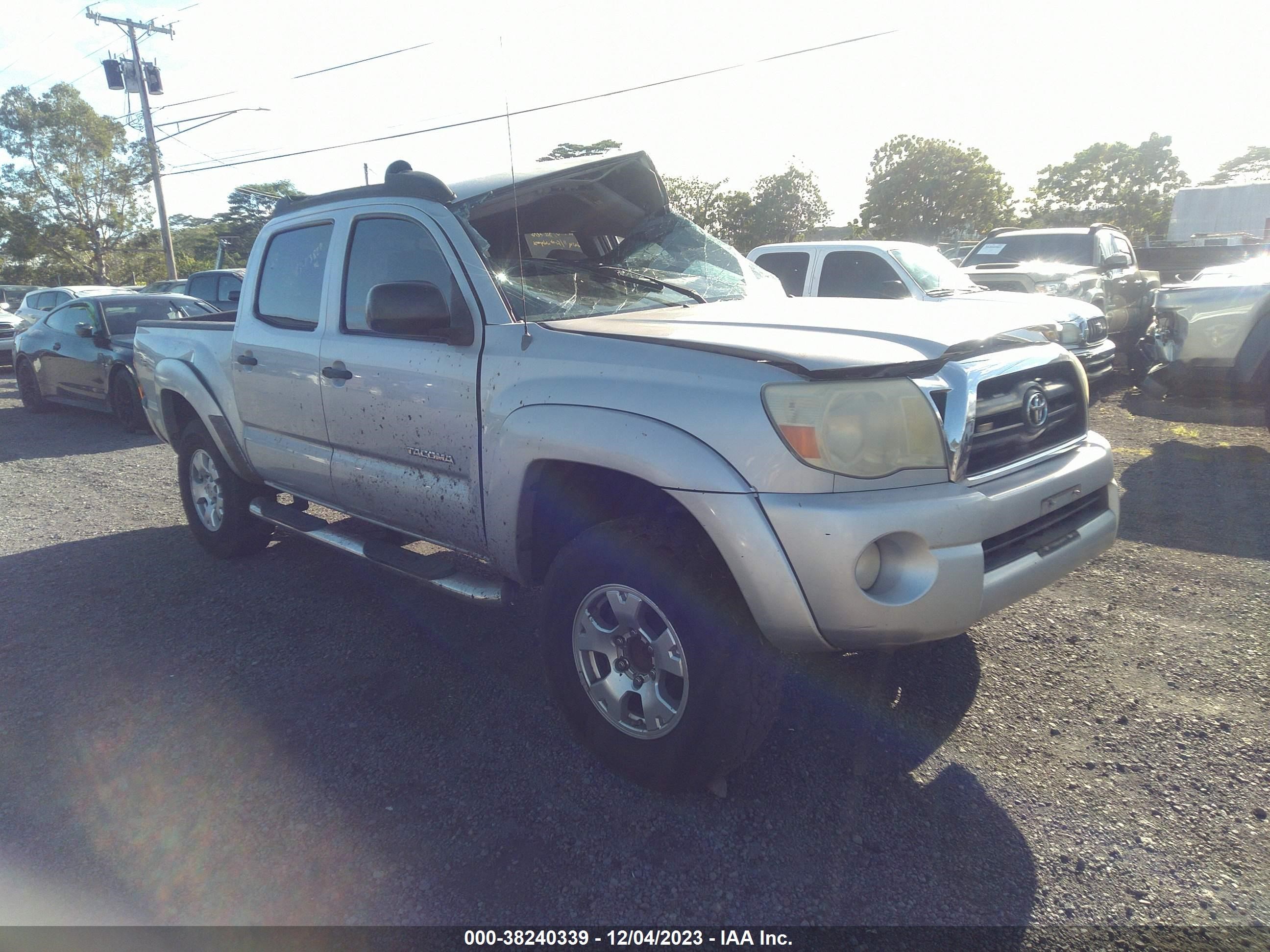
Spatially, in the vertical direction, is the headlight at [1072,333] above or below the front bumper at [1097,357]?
above

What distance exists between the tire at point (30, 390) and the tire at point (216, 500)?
8.23 m

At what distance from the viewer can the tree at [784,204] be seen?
118 ft

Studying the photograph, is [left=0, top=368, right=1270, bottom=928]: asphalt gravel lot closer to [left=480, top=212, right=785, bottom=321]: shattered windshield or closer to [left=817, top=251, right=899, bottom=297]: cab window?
[left=480, top=212, right=785, bottom=321]: shattered windshield

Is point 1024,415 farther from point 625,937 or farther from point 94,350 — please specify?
point 94,350

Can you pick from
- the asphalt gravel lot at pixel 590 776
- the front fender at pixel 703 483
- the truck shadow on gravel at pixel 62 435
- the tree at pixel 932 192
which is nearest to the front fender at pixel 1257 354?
the asphalt gravel lot at pixel 590 776

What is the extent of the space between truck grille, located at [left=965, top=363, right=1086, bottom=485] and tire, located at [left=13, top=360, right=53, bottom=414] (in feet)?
42.5

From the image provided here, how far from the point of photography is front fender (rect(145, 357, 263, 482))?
477 centimetres

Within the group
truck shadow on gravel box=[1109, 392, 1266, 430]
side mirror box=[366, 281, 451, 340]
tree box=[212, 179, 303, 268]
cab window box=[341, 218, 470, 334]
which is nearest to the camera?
side mirror box=[366, 281, 451, 340]

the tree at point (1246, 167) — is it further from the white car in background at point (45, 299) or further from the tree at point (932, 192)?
the white car in background at point (45, 299)

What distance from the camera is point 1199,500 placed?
5473mm

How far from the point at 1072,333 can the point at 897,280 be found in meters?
1.71

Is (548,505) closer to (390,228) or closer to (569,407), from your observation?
(569,407)

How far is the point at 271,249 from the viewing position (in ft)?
14.9

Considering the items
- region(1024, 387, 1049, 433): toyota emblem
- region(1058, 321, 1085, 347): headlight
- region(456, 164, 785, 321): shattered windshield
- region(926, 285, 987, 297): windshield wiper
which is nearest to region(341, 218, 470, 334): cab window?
region(456, 164, 785, 321): shattered windshield
